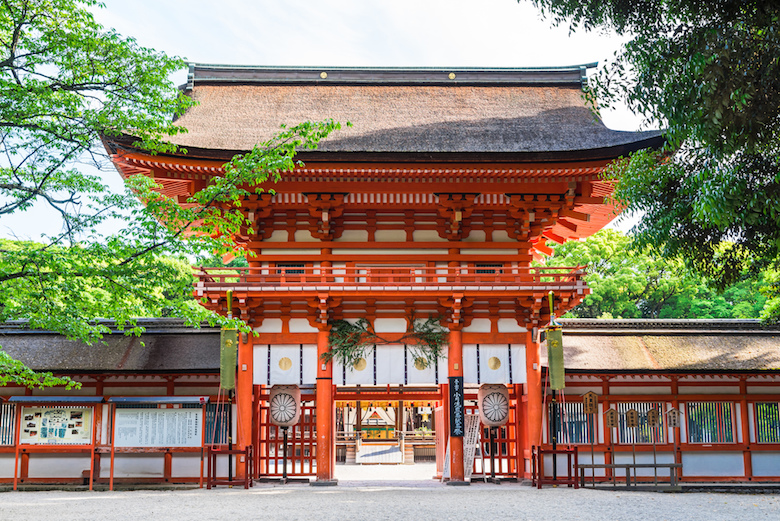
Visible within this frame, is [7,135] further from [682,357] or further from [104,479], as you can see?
[682,357]

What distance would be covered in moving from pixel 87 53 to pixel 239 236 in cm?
650

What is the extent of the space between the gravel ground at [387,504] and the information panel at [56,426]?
95 centimetres

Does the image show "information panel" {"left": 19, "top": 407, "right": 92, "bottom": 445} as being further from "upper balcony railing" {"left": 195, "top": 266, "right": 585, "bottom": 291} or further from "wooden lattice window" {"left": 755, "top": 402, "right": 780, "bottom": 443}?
"wooden lattice window" {"left": 755, "top": 402, "right": 780, "bottom": 443}

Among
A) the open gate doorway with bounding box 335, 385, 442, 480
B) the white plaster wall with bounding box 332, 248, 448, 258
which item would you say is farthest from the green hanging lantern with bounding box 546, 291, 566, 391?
the open gate doorway with bounding box 335, 385, 442, 480

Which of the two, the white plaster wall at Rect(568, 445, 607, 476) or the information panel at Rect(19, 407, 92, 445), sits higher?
the information panel at Rect(19, 407, 92, 445)

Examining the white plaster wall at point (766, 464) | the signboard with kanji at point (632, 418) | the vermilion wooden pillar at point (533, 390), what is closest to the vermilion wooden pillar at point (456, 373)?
the vermilion wooden pillar at point (533, 390)

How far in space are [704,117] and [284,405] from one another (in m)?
9.81

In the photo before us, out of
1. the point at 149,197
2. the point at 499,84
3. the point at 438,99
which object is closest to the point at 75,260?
the point at 149,197

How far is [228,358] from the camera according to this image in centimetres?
1373

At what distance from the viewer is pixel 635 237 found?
38.2 feet

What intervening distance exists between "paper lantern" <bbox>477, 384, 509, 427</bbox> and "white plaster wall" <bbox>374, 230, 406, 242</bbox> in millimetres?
3515

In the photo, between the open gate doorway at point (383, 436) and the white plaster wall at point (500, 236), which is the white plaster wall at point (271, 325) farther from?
the open gate doorway at point (383, 436)

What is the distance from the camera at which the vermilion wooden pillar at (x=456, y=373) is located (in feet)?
46.3

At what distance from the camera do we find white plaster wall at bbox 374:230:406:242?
15.1 metres
